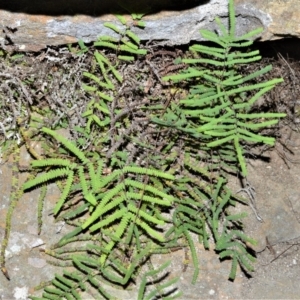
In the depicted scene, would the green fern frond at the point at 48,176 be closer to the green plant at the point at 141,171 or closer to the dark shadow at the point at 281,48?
the green plant at the point at 141,171

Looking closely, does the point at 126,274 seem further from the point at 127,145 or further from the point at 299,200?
the point at 299,200

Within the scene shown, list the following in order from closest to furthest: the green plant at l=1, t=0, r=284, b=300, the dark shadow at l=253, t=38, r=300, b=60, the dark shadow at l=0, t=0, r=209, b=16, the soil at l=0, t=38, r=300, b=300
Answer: the dark shadow at l=0, t=0, r=209, b=16
the green plant at l=1, t=0, r=284, b=300
the soil at l=0, t=38, r=300, b=300
the dark shadow at l=253, t=38, r=300, b=60

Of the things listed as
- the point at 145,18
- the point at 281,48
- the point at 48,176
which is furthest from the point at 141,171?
the point at 281,48

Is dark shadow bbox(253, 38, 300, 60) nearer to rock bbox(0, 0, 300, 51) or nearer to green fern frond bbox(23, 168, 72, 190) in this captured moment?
rock bbox(0, 0, 300, 51)

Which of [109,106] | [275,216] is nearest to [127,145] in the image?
[109,106]

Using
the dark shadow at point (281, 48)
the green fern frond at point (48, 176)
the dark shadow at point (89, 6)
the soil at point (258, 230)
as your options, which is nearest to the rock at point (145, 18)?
the dark shadow at point (89, 6)

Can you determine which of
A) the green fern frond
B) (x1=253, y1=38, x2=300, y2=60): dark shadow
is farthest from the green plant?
(x1=253, y1=38, x2=300, y2=60): dark shadow

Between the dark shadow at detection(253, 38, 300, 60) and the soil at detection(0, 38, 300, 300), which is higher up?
the dark shadow at detection(253, 38, 300, 60)
